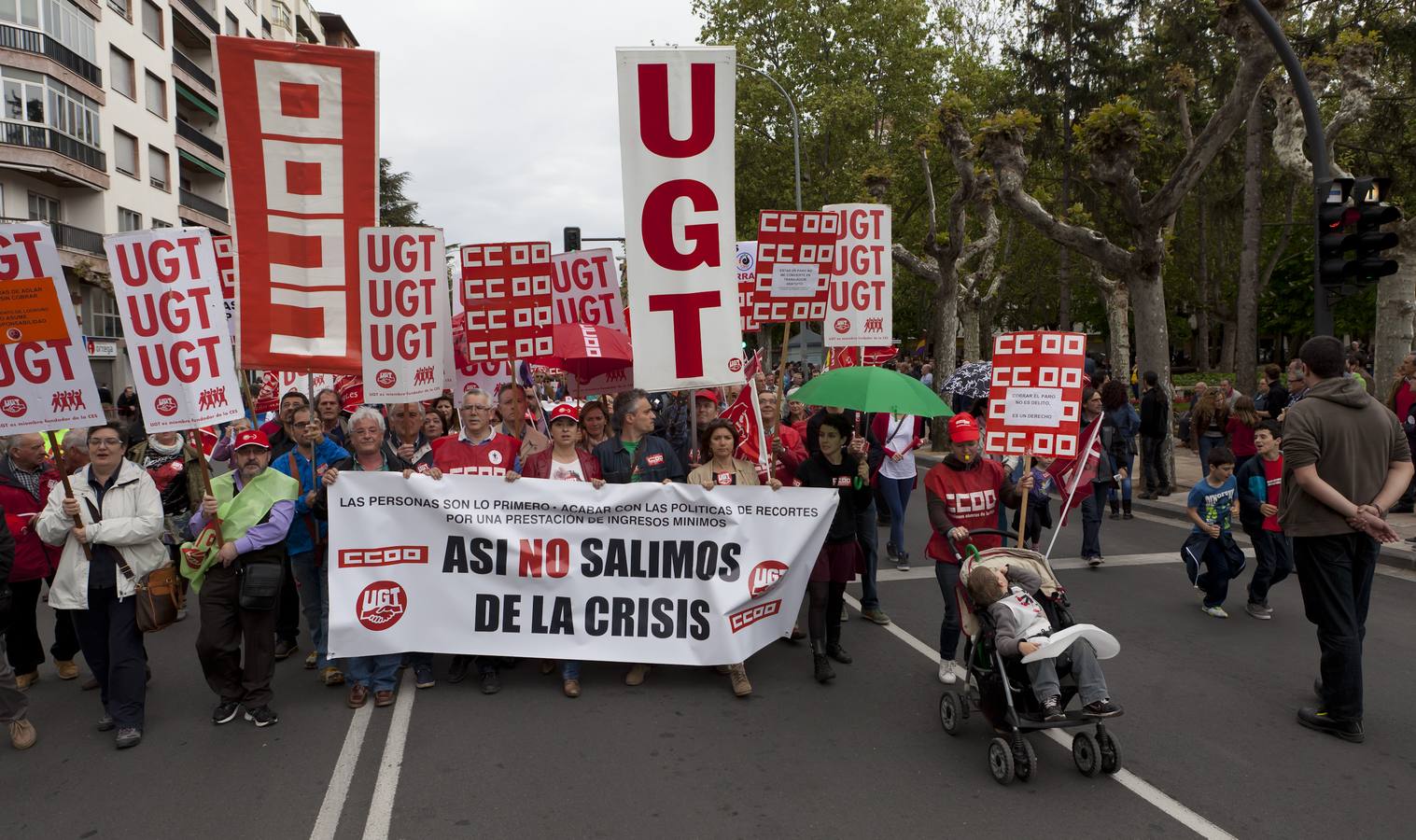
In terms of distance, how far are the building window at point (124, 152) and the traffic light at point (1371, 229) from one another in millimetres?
36312

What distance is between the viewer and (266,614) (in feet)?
17.0

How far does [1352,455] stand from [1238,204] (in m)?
27.8

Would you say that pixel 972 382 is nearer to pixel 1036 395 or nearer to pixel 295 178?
pixel 1036 395

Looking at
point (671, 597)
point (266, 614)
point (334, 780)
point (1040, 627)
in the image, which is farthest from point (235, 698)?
point (1040, 627)

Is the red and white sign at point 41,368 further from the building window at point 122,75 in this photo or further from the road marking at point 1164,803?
the building window at point 122,75

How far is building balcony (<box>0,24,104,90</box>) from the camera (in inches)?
1076

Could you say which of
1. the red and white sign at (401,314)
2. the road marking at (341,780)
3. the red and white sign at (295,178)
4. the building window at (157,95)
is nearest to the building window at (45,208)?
the building window at (157,95)

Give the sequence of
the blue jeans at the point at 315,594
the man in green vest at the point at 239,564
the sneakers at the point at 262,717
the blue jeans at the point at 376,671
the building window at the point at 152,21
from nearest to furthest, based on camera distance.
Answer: the man in green vest at the point at 239,564, the sneakers at the point at 262,717, the blue jeans at the point at 376,671, the blue jeans at the point at 315,594, the building window at the point at 152,21

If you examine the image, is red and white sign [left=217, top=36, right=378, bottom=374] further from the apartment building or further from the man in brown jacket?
the apartment building

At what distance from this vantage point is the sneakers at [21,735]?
490 centimetres

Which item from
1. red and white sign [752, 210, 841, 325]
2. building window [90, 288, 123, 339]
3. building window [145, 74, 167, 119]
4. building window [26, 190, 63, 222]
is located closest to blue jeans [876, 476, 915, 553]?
red and white sign [752, 210, 841, 325]

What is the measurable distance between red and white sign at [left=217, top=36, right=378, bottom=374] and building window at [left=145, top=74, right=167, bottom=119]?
35.8 meters

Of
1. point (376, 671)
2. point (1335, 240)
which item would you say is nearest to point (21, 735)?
point (376, 671)

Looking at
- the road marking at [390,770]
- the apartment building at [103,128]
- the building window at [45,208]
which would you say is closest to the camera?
the road marking at [390,770]
